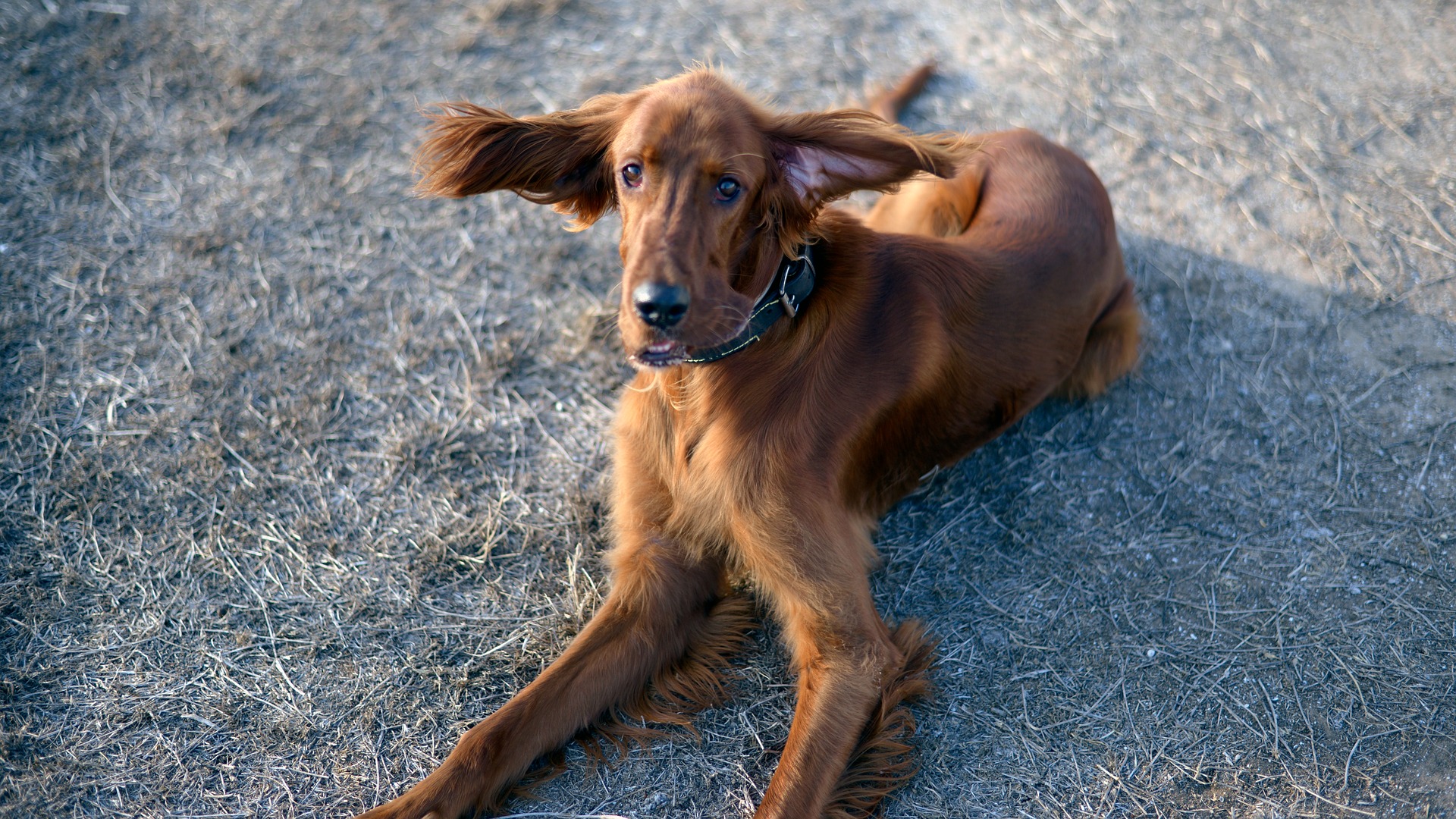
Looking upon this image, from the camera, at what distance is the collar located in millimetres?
2482

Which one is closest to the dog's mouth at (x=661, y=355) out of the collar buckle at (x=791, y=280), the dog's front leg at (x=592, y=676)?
the collar buckle at (x=791, y=280)

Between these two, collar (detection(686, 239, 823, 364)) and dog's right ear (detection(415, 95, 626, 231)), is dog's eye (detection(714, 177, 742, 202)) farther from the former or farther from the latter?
dog's right ear (detection(415, 95, 626, 231))

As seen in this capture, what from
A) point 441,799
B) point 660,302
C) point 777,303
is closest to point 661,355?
point 660,302

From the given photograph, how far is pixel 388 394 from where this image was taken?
3426 mm

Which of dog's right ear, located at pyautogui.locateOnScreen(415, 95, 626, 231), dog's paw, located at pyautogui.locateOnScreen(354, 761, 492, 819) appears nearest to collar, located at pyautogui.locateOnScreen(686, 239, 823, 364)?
dog's right ear, located at pyautogui.locateOnScreen(415, 95, 626, 231)

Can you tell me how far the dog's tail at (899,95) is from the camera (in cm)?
427

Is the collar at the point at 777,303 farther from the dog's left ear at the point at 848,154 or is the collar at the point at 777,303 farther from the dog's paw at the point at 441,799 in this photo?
the dog's paw at the point at 441,799

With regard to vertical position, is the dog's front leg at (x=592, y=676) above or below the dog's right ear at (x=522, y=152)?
below

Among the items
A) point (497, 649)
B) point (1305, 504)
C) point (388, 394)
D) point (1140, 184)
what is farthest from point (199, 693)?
point (1140, 184)

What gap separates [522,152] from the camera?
2.53 m

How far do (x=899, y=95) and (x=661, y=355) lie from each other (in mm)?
2594

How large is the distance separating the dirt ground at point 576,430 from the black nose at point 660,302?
1168 millimetres

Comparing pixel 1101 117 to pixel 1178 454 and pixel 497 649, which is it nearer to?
pixel 1178 454

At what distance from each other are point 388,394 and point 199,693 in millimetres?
1179
